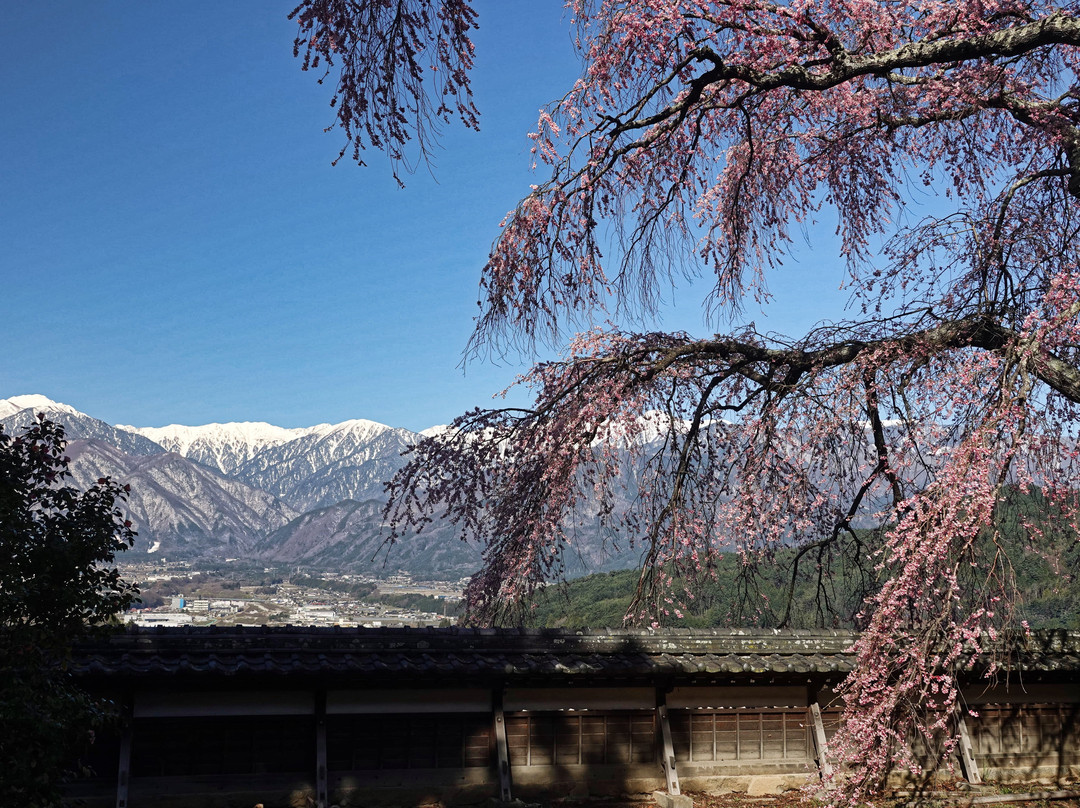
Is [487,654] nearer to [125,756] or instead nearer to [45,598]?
[125,756]

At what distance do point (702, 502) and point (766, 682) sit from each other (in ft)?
7.38

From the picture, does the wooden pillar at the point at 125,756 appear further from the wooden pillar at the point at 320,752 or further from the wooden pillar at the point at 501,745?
the wooden pillar at the point at 501,745

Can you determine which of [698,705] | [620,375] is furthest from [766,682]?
[620,375]

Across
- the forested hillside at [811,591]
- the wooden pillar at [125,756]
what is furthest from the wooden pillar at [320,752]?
the forested hillside at [811,591]

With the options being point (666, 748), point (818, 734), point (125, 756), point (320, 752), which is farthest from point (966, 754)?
point (125, 756)

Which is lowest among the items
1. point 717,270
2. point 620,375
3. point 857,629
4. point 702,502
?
point 857,629

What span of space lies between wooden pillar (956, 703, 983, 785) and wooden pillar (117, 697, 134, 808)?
9203mm

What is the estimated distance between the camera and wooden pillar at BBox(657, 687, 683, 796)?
32.4ft

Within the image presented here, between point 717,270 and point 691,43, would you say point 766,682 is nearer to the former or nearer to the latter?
point 717,270

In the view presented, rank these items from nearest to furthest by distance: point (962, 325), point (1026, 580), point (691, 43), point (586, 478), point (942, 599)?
point (942, 599) → point (691, 43) → point (962, 325) → point (586, 478) → point (1026, 580)

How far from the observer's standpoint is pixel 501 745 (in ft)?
31.3

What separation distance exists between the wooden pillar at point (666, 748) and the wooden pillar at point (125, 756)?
5540 mm

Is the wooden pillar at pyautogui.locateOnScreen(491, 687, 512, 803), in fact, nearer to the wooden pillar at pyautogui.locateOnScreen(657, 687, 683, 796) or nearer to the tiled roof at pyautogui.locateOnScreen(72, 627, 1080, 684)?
the tiled roof at pyautogui.locateOnScreen(72, 627, 1080, 684)

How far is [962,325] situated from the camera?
9.61 metres
